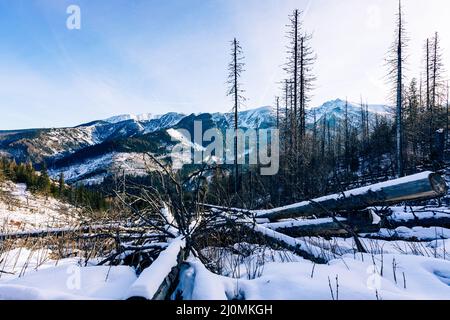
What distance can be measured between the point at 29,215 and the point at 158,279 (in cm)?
2612

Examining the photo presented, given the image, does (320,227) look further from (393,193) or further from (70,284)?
(70,284)

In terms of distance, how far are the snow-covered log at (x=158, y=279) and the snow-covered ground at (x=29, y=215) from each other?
12.2 ft

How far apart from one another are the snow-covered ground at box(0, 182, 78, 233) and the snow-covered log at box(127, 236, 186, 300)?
370 cm

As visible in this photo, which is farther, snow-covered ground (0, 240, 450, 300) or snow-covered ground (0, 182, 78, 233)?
snow-covered ground (0, 182, 78, 233)

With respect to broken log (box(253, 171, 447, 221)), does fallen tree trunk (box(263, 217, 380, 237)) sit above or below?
below

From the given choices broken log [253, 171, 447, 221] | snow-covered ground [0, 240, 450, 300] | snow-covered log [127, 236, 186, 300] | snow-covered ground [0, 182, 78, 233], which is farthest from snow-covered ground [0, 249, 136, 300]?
snow-covered ground [0, 182, 78, 233]

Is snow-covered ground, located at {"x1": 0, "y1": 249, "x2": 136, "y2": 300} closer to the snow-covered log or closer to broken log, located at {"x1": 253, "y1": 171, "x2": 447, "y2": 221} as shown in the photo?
the snow-covered log

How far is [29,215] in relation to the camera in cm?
2203

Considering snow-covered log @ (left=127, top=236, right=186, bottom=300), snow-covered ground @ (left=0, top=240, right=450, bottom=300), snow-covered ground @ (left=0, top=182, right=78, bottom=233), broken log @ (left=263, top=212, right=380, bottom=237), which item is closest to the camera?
snow-covered log @ (left=127, top=236, right=186, bottom=300)

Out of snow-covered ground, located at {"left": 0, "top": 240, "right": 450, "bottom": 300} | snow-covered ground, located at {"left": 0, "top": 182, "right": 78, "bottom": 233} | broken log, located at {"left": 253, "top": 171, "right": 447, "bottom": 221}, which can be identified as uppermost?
broken log, located at {"left": 253, "top": 171, "right": 447, "bottom": 221}

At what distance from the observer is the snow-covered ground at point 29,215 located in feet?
17.9

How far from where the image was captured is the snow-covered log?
133cm
